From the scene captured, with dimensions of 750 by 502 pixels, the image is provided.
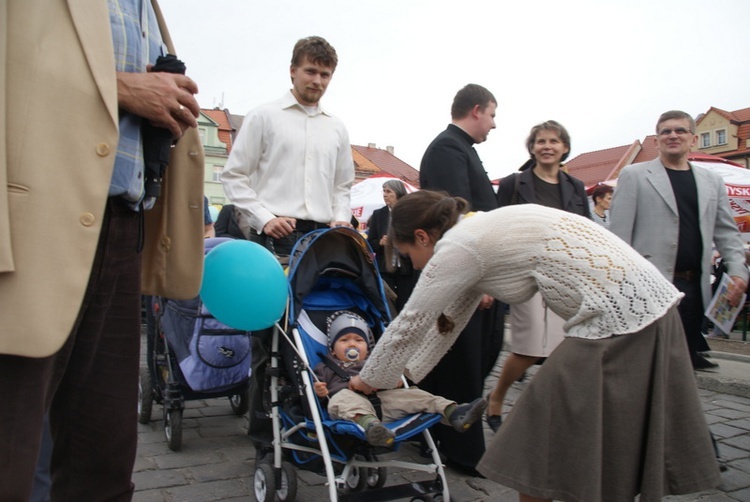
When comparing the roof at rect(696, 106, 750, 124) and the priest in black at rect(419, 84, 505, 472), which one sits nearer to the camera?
the priest in black at rect(419, 84, 505, 472)

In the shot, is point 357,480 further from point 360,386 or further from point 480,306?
point 480,306

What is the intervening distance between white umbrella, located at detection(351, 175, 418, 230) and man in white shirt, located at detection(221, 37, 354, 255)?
25.3ft

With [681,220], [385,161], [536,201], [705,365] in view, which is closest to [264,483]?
[536,201]

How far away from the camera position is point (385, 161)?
2160 inches

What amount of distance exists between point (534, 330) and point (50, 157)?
311cm

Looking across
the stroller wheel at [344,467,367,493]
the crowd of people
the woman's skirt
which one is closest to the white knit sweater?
the crowd of people

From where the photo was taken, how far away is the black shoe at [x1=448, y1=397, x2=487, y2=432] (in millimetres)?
2459

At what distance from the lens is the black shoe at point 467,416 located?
8.07 ft

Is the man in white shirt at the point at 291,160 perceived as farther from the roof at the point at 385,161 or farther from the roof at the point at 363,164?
the roof at the point at 385,161

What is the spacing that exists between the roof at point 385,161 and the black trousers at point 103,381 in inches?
1966

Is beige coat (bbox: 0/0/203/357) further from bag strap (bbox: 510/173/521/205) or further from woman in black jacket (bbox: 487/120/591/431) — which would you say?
bag strap (bbox: 510/173/521/205)

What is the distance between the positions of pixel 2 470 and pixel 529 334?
10.1 ft

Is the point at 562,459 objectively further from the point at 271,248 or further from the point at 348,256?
the point at 271,248

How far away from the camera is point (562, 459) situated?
Answer: 2016 millimetres
